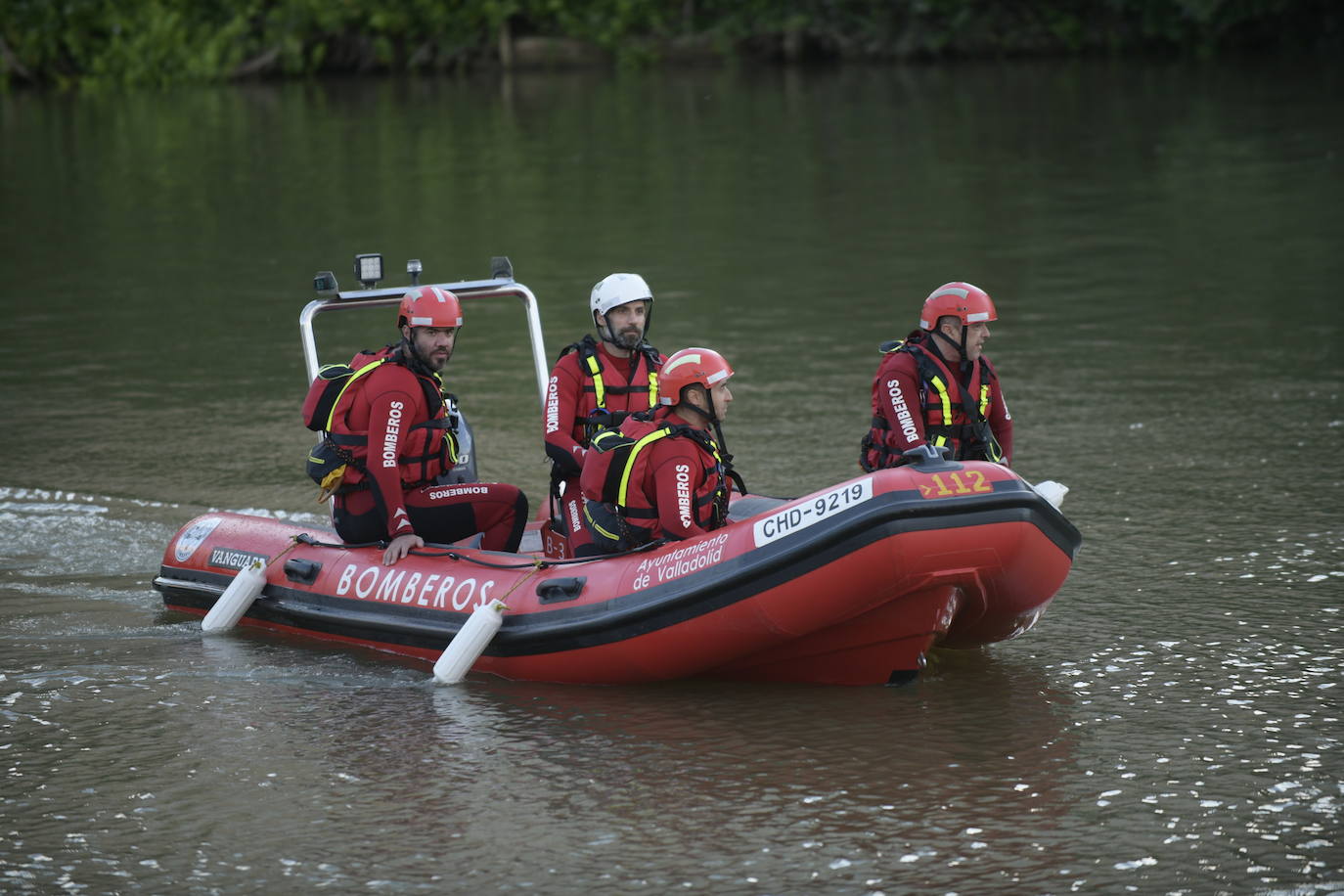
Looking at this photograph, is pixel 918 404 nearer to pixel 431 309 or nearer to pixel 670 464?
pixel 670 464

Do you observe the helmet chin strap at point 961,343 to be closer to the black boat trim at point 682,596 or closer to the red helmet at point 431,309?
the black boat trim at point 682,596

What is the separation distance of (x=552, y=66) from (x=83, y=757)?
32.1 metres

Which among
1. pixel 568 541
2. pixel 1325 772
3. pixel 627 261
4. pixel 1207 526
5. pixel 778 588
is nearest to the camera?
pixel 1325 772

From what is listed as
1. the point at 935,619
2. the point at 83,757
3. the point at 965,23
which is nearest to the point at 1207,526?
the point at 935,619

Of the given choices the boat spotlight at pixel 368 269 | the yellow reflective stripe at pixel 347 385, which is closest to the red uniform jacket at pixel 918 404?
the yellow reflective stripe at pixel 347 385

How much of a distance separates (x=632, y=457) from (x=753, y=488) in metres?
2.57

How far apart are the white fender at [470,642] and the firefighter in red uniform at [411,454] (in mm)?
594

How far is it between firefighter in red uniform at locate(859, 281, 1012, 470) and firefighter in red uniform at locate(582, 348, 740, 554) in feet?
2.20

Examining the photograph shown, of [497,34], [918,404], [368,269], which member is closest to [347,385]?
[368,269]

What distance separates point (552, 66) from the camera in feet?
120

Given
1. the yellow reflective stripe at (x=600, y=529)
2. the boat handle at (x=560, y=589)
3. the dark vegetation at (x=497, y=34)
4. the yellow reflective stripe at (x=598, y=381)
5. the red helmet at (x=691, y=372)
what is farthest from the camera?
the dark vegetation at (x=497, y=34)

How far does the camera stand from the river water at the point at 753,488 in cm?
487

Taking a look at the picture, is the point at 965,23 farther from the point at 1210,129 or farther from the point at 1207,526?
the point at 1207,526

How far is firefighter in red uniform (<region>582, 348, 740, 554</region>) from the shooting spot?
19.0ft
